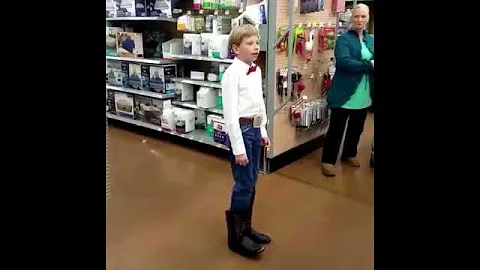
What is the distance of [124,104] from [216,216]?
2803 mm

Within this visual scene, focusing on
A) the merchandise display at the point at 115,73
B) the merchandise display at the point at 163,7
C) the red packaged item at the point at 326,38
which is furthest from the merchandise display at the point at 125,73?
the red packaged item at the point at 326,38

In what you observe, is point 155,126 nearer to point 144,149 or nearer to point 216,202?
point 144,149

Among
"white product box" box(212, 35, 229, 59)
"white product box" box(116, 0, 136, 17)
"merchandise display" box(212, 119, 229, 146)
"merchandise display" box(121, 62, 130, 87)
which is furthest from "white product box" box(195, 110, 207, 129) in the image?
"white product box" box(116, 0, 136, 17)

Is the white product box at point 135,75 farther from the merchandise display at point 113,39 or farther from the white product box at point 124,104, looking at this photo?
the merchandise display at point 113,39

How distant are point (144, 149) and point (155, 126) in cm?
39

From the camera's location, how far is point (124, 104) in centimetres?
554

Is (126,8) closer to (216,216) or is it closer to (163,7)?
(163,7)

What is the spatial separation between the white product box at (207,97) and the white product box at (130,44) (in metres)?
1.12

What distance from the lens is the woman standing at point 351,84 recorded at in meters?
3.67

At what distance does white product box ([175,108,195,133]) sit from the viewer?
187 inches

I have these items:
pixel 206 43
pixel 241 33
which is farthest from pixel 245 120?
pixel 206 43

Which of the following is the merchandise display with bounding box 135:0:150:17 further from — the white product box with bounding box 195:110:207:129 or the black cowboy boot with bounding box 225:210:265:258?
the black cowboy boot with bounding box 225:210:265:258
